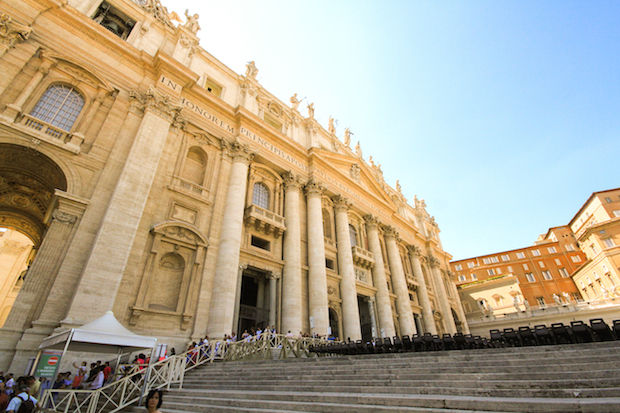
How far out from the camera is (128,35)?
1877cm

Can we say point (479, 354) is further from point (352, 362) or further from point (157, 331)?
point (157, 331)

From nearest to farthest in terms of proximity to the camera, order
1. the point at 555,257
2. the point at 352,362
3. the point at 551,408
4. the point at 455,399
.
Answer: the point at 551,408 → the point at 455,399 → the point at 352,362 → the point at 555,257

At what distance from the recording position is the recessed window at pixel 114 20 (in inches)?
712

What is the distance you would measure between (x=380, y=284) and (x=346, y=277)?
4.63 meters

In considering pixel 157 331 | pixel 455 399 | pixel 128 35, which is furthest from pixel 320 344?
pixel 128 35

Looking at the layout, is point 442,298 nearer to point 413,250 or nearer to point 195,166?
point 413,250

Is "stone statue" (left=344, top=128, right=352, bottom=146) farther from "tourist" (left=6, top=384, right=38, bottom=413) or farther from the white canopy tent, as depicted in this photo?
"tourist" (left=6, top=384, right=38, bottom=413)

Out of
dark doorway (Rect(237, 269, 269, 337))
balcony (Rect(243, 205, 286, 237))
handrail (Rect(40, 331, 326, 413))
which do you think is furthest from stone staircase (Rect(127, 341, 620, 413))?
balcony (Rect(243, 205, 286, 237))

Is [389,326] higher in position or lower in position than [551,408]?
higher

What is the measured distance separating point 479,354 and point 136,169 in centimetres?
1475

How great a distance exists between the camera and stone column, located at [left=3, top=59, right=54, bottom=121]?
11.7 metres

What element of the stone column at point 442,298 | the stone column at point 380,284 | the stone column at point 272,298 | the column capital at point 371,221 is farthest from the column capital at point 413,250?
the stone column at point 272,298

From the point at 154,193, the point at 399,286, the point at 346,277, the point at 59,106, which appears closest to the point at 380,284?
the point at 399,286

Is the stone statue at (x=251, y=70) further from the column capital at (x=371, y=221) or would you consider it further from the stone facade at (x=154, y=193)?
the column capital at (x=371, y=221)
